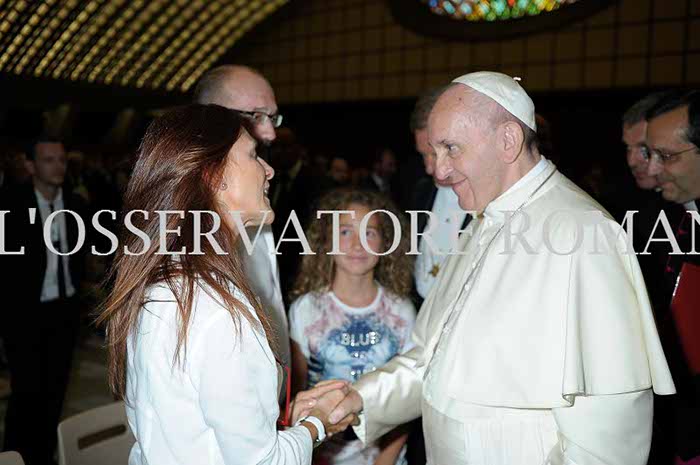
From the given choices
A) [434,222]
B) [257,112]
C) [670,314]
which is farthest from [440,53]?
[670,314]

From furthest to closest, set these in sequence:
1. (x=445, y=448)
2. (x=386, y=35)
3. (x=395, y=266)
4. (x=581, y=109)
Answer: (x=386, y=35) → (x=581, y=109) → (x=395, y=266) → (x=445, y=448)

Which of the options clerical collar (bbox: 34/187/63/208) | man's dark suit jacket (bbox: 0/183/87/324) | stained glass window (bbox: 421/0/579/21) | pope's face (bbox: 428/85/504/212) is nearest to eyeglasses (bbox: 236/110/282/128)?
pope's face (bbox: 428/85/504/212)

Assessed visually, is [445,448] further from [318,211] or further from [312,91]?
[312,91]

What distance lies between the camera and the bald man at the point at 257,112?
2.61m

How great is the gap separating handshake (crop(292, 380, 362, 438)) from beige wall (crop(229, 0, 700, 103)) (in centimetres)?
1461

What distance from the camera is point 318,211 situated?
10.1 feet

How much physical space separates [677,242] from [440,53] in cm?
1614

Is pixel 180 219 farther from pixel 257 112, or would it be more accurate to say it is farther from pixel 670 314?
pixel 670 314

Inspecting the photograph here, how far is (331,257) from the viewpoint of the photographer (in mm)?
2975

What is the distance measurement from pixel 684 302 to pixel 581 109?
1396 centimetres

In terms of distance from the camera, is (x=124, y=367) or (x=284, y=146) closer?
(x=124, y=367)

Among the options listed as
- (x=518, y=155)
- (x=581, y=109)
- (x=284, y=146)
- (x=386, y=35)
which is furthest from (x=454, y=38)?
(x=518, y=155)

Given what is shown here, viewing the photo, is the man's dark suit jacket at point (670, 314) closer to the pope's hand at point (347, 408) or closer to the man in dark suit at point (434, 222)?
the man in dark suit at point (434, 222)

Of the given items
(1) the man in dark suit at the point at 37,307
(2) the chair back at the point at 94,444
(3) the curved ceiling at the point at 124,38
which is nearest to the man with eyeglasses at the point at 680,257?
(2) the chair back at the point at 94,444
